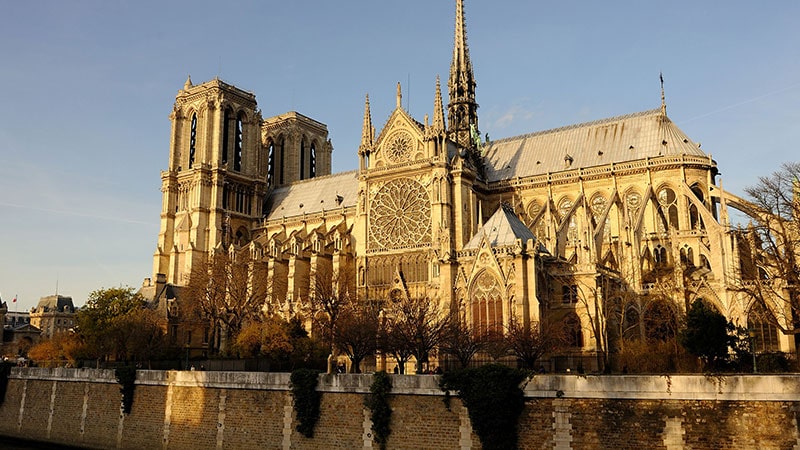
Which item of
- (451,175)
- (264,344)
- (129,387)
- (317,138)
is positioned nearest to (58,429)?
(129,387)

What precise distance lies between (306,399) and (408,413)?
4888 mm

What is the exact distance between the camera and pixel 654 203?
52.0 meters

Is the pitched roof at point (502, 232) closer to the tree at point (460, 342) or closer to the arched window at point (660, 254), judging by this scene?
the tree at point (460, 342)

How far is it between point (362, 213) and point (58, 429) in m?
27.1

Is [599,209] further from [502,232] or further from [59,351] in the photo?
[59,351]

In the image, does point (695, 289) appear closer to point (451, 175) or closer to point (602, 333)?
point (602, 333)

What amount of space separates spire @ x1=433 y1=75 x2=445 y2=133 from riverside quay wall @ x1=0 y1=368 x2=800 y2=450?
1110 inches

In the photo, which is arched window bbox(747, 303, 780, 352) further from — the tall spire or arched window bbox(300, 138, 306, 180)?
arched window bbox(300, 138, 306, 180)

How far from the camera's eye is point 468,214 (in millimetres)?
54562

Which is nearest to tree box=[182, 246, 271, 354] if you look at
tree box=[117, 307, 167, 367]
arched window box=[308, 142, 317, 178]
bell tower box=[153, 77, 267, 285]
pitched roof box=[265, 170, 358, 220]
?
tree box=[117, 307, 167, 367]

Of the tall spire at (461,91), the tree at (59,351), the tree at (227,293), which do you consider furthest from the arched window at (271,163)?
the tree at (59,351)

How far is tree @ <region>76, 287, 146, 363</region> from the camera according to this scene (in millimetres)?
49719

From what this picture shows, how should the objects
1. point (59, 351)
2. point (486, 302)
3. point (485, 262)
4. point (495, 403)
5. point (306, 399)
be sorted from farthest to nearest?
1. point (59, 351)
2. point (485, 262)
3. point (486, 302)
4. point (306, 399)
5. point (495, 403)

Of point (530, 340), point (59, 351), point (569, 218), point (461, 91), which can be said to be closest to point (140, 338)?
point (59, 351)
